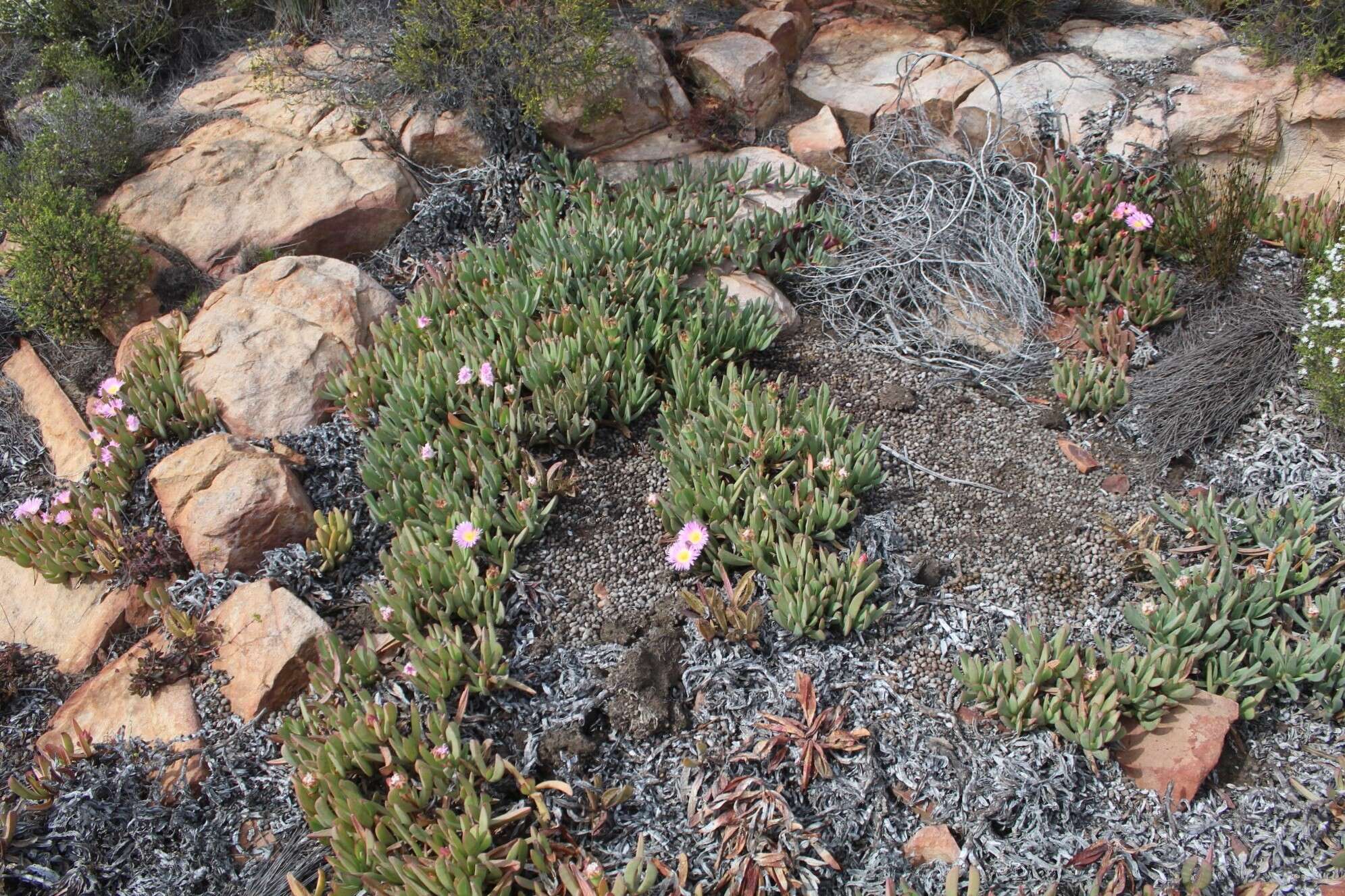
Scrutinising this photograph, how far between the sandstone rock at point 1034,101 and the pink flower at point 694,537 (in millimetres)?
3321

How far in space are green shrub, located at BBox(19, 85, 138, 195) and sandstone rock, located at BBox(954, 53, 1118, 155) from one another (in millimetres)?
4919

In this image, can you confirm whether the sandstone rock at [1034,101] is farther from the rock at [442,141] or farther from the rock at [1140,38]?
the rock at [442,141]

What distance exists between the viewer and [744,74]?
6121 millimetres

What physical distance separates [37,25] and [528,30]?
389 cm

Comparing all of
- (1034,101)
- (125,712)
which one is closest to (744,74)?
(1034,101)

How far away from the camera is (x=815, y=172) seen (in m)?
5.55

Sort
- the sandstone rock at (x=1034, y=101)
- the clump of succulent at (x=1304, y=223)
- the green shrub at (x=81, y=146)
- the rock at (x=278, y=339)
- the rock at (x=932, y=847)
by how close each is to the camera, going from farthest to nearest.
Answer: the sandstone rock at (x=1034, y=101) < the green shrub at (x=81, y=146) < the clump of succulent at (x=1304, y=223) < the rock at (x=278, y=339) < the rock at (x=932, y=847)

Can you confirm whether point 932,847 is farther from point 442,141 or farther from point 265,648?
point 442,141

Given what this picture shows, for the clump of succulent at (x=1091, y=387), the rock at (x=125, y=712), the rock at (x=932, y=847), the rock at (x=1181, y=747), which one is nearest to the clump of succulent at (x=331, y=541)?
the rock at (x=125, y=712)

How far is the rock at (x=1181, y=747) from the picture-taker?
118 inches

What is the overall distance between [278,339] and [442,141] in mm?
1859

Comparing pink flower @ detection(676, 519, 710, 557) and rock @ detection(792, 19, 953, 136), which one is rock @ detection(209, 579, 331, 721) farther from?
rock @ detection(792, 19, 953, 136)

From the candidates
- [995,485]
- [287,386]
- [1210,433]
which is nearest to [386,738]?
[287,386]

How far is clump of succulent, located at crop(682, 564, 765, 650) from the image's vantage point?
132 inches
